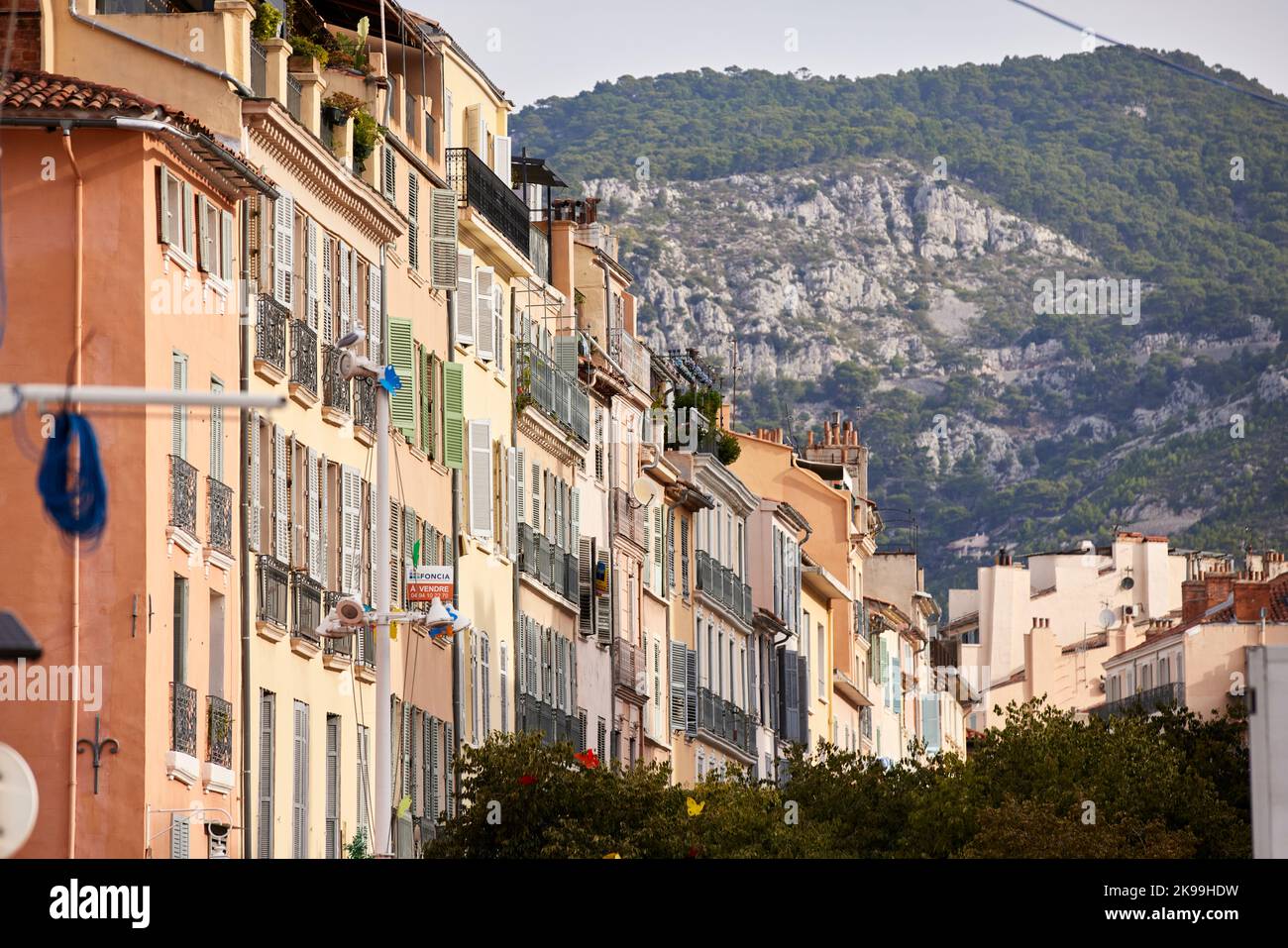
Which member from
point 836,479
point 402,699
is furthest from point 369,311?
point 836,479

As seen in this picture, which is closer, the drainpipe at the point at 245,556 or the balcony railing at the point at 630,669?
the drainpipe at the point at 245,556

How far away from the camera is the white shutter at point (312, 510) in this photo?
145 ft

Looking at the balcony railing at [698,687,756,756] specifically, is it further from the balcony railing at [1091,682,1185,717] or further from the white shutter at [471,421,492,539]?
the balcony railing at [1091,682,1185,717]

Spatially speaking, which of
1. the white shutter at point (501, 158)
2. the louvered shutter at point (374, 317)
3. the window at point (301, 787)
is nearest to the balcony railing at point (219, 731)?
the window at point (301, 787)

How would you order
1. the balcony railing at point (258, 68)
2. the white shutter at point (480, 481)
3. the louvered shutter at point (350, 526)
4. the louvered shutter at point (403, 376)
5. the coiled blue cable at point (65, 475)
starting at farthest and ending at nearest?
the white shutter at point (480, 481)
the louvered shutter at point (403, 376)
the louvered shutter at point (350, 526)
the balcony railing at point (258, 68)
the coiled blue cable at point (65, 475)

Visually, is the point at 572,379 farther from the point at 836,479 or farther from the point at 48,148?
the point at 836,479

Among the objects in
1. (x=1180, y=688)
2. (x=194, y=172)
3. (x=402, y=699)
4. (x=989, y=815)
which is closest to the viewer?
(x=194, y=172)

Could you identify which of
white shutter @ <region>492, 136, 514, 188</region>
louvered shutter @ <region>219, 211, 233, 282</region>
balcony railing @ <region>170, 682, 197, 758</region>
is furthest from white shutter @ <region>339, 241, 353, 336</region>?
white shutter @ <region>492, 136, 514, 188</region>

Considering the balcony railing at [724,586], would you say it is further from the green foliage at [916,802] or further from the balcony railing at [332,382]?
the balcony railing at [332,382]

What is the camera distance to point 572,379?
64.9 metres

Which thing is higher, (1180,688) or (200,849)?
(1180,688)

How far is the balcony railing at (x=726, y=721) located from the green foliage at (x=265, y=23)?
34.3 meters
